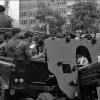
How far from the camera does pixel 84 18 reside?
2412 centimetres

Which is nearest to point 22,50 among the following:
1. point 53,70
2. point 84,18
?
point 53,70

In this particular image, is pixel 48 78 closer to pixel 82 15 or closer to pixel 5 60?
pixel 5 60

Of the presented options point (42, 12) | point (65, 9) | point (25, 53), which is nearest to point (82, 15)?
point (25, 53)

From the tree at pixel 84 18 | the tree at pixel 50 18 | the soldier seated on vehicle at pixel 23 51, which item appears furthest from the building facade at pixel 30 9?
the soldier seated on vehicle at pixel 23 51

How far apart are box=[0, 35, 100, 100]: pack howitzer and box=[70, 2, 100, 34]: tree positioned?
1509 centimetres

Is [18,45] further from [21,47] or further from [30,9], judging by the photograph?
[30,9]

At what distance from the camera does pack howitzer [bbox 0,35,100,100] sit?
7809mm

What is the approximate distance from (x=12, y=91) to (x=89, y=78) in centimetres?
168

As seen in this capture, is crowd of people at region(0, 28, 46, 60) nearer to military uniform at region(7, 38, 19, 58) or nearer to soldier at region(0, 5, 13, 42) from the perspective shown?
military uniform at region(7, 38, 19, 58)

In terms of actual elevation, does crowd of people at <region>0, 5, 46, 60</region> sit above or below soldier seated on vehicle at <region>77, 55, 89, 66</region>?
above

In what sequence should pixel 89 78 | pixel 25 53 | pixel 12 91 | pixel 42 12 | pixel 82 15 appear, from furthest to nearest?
1. pixel 42 12
2. pixel 82 15
3. pixel 25 53
4. pixel 12 91
5. pixel 89 78

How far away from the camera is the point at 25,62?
803cm

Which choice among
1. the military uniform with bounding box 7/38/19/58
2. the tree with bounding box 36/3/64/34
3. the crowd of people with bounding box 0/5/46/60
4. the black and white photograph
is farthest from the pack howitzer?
the tree with bounding box 36/3/64/34

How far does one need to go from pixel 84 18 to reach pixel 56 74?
16.6 metres
